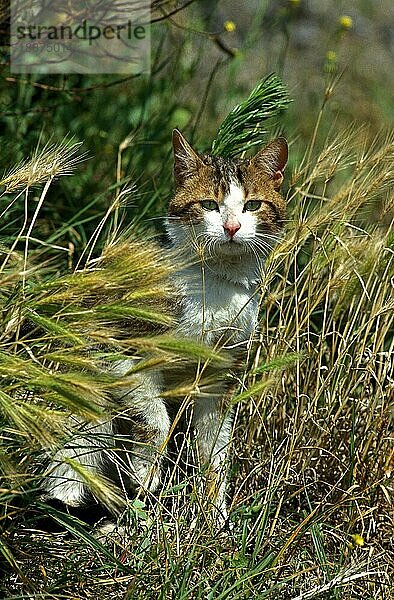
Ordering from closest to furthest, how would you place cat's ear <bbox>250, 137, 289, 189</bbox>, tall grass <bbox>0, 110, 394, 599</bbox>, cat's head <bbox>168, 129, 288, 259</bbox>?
1. tall grass <bbox>0, 110, 394, 599</bbox>
2. cat's head <bbox>168, 129, 288, 259</bbox>
3. cat's ear <bbox>250, 137, 289, 189</bbox>

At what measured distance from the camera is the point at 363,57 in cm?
586

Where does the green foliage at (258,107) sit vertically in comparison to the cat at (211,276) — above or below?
above

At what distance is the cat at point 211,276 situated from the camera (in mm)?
2096

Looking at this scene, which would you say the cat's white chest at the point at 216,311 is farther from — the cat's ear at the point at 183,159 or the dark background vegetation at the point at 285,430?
the cat's ear at the point at 183,159

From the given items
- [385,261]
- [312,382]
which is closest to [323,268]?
[385,261]

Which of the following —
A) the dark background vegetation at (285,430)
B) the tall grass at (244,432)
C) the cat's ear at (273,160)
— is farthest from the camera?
the cat's ear at (273,160)

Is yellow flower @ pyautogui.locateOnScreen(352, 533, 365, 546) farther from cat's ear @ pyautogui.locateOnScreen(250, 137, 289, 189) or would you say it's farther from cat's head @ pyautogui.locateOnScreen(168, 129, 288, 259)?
cat's ear @ pyautogui.locateOnScreen(250, 137, 289, 189)

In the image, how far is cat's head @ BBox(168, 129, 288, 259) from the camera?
2.09 meters

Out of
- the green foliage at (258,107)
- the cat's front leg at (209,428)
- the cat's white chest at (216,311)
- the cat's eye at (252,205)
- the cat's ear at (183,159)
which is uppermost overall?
the green foliage at (258,107)

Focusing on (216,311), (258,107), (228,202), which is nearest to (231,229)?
(228,202)

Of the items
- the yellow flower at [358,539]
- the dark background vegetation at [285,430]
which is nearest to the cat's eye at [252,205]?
the dark background vegetation at [285,430]

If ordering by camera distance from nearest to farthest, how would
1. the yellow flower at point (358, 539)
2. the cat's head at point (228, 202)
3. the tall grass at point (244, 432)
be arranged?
1. the tall grass at point (244, 432)
2. the yellow flower at point (358, 539)
3. the cat's head at point (228, 202)

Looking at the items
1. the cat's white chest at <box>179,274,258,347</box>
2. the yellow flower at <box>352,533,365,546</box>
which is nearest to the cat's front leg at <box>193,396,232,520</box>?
the cat's white chest at <box>179,274,258,347</box>

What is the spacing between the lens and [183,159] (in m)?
2.20
